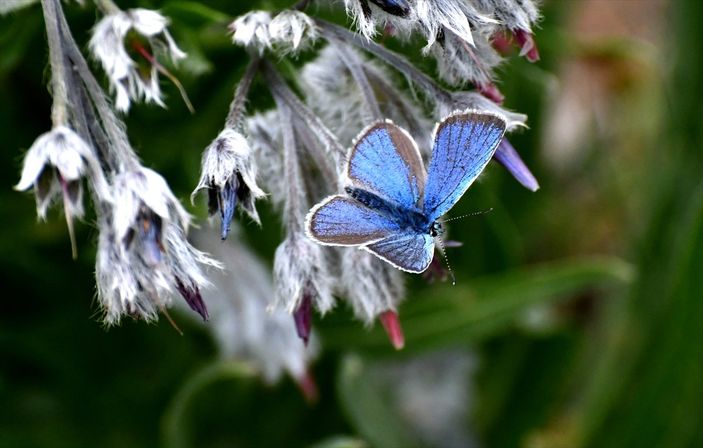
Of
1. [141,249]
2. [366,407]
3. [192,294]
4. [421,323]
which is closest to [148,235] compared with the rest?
[141,249]

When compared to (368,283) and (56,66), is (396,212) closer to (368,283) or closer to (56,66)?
(368,283)

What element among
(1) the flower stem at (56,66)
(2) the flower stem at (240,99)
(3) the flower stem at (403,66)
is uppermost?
(1) the flower stem at (56,66)

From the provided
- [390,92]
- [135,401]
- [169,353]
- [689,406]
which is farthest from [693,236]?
[135,401]

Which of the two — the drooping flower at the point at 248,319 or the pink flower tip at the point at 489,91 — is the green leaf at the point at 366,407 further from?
the pink flower tip at the point at 489,91

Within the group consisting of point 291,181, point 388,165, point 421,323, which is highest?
point 388,165

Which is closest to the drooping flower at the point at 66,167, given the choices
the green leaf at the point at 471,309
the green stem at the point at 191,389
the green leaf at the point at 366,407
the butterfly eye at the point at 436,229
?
the butterfly eye at the point at 436,229

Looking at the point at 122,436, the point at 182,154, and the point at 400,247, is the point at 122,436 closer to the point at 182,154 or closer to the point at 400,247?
the point at 182,154
